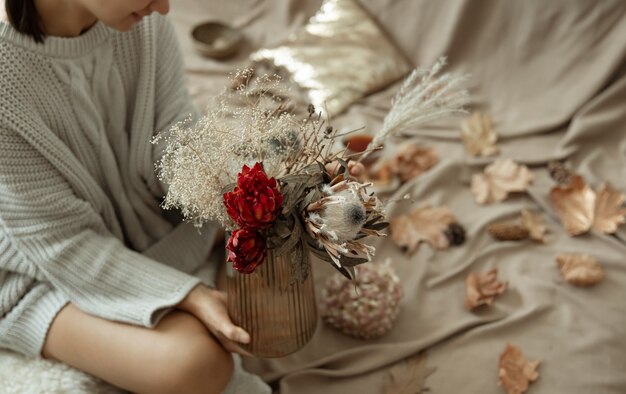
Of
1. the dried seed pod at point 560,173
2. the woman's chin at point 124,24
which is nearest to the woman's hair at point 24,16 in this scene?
the woman's chin at point 124,24

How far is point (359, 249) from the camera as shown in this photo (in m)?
0.84

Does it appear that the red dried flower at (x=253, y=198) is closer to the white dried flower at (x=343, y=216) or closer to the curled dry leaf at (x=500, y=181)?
the white dried flower at (x=343, y=216)

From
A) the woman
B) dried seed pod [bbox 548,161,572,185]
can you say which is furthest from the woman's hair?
dried seed pod [bbox 548,161,572,185]

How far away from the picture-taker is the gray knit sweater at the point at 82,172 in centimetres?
106

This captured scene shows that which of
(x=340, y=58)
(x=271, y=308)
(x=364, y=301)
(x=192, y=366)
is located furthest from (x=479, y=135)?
(x=192, y=366)

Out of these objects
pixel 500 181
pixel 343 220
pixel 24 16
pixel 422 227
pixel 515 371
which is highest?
pixel 24 16

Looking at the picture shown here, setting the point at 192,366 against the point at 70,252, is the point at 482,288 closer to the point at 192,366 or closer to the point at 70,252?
the point at 192,366

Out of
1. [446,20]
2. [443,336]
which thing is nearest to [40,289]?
[443,336]

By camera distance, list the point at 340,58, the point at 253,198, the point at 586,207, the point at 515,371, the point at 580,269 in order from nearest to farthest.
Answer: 1. the point at 253,198
2. the point at 515,371
3. the point at 580,269
4. the point at 586,207
5. the point at 340,58

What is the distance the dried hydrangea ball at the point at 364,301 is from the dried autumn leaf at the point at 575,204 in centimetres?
45

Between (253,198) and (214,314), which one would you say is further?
(214,314)

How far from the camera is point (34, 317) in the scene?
1.14 metres

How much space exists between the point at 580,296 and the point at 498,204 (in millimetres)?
301

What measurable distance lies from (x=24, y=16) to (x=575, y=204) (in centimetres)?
118
